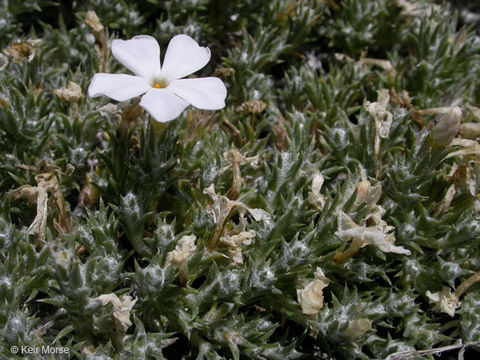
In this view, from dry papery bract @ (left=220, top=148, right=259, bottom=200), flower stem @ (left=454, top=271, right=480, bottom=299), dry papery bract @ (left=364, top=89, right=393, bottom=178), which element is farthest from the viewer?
dry papery bract @ (left=364, top=89, right=393, bottom=178)

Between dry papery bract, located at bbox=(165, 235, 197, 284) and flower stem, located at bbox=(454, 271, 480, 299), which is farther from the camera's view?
flower stem, located at bbox=(454, 271, 480, 299)

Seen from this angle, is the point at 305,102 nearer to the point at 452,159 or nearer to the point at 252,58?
the point at 252,58

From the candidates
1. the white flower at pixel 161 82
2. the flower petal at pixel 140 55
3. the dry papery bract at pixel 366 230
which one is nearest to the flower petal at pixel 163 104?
the white flower at pixel 161 82

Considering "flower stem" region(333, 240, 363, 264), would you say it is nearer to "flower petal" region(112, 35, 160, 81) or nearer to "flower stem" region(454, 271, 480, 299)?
"flower stem" region(454, 271, 480, 299)

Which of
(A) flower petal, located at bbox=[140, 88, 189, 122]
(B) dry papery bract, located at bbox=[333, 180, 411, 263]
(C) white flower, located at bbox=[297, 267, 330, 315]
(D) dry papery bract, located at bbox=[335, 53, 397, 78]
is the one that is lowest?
(C) white flower, located at bbox=[297, 267, 330, 315]

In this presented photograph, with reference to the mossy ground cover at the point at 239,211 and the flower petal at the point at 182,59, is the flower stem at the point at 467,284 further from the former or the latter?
the flower petal at the point at 182,59

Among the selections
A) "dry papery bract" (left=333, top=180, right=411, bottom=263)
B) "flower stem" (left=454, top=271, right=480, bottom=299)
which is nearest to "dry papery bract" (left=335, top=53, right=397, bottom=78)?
"dry papery bract" (left=333, top=180, right=411, bottom=263)
